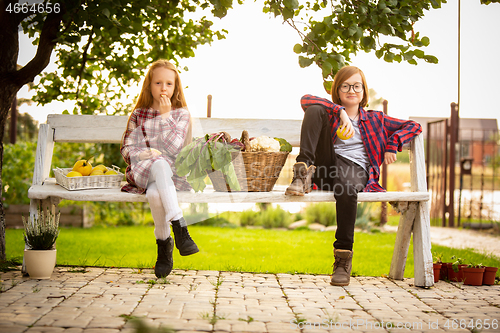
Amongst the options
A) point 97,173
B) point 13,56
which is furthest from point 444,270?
point 13,56

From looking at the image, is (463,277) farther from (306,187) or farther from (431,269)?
(306,187)

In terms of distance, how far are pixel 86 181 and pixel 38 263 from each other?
1.99 feet

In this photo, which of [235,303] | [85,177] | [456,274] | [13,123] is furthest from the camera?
[13,123]

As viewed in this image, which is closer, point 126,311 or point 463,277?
point 126,311

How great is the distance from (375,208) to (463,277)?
3483 millimetres

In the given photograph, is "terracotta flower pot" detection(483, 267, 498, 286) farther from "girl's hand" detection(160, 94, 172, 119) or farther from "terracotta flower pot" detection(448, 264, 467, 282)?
"girl's hand" detection(160, 94, 172, 119)

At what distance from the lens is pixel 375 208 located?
6613 millimetres

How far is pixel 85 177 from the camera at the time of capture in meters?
2.97

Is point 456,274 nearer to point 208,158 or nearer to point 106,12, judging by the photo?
point 208,158

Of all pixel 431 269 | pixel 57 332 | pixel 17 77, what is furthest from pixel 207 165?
pixel 17 77

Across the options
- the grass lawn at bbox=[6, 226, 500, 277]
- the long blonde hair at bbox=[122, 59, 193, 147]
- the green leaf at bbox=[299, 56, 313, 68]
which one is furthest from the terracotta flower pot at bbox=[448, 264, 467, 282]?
the long blonde hair at bbox=[122, 59, 193, 147]

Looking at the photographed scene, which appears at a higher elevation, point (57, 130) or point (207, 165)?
point (57, 130)

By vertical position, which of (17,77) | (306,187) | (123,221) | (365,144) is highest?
(17,77)

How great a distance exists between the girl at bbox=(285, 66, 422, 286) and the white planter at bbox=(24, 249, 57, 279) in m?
1.72
